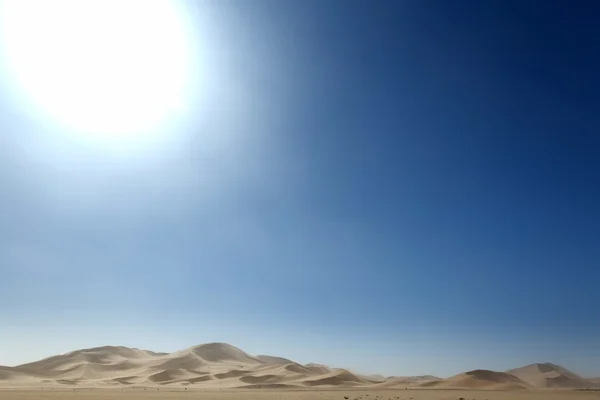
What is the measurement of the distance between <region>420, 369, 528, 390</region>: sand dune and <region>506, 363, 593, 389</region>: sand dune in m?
15.3

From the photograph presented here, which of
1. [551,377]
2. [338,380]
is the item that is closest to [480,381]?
[338,380]

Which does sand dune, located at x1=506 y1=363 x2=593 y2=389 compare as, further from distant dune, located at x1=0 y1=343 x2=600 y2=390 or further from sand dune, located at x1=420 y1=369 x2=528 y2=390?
sand dune, located at x1=420 y1=369 x2=528 y2=390

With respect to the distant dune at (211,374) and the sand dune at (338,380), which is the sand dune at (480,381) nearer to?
the distant dune at (211,374)

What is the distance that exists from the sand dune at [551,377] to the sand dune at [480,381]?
15.3 metres

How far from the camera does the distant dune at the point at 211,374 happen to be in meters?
67.1

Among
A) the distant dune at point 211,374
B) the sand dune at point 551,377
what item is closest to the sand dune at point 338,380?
the distant dune at point 211,374

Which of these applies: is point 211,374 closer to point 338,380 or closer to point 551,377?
point 338,380

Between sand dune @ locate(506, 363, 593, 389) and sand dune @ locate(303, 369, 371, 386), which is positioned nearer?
sand dune @ locate(303, 369, 371, 386)

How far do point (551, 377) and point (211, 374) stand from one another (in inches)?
3061

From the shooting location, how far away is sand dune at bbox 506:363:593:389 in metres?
93.5

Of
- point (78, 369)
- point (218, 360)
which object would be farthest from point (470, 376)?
point (78, 369)

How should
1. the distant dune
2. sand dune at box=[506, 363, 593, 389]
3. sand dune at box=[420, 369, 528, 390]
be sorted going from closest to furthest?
sand dune at box=[420, 369, 528, 390] → the distant dune → sand dune at box=[506, 363, 593, 389]

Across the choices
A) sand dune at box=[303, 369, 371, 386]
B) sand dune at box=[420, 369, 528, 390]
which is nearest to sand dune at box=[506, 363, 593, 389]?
sand dune at box=[420, 369, 528, 390]

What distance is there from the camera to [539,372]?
11494 centimetres
